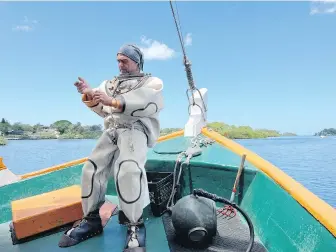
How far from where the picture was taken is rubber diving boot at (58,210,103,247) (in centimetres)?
209

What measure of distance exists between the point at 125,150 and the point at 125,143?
0.05m

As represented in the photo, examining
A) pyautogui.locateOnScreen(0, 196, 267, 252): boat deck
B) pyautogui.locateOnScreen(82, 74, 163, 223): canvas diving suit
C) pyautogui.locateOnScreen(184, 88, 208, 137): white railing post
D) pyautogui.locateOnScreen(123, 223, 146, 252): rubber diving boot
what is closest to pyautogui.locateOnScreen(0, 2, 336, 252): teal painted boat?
pyautogui.locateOnScreen(0, 196, 267, 252): boat deck

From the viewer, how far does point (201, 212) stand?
1.99 meters

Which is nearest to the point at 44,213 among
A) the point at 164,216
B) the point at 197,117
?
the point at 164,216

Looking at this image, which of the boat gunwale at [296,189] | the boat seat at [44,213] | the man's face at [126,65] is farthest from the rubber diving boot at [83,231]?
the boat gunwale at [296,189]

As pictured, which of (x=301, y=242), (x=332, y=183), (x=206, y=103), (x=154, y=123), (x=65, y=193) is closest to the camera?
(x=301, y=242)

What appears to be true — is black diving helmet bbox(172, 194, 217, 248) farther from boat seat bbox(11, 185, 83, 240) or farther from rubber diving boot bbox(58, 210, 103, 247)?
boat seat bbox(11, 185, 83, 240)

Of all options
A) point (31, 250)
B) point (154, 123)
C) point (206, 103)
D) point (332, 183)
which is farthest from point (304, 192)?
point (332, 183)

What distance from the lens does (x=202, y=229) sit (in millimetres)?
1956

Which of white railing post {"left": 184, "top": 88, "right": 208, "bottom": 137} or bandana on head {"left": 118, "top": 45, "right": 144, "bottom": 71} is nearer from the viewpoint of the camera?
bandana on head {"left": 118, "top": 45, "right": 144, "bottom": 71}

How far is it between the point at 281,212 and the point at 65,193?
66.7 inches

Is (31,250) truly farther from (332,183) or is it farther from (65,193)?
(332,183)

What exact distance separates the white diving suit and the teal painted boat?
22 centimetres

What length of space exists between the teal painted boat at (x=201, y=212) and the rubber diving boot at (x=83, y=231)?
4 cm
